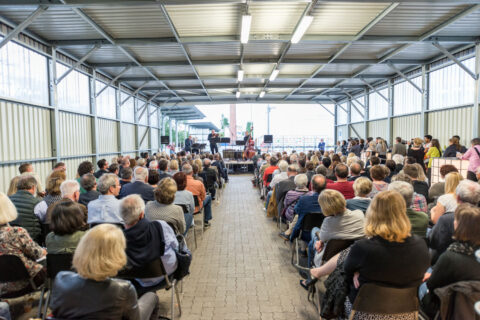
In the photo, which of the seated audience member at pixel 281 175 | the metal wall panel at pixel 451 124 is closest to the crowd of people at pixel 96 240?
the seated audience member at pixel 281 175

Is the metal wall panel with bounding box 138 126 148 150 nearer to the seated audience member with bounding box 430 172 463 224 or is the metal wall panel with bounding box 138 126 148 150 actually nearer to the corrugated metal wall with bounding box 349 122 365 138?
the corrugated metal wall with bounding box 349 122 365 138

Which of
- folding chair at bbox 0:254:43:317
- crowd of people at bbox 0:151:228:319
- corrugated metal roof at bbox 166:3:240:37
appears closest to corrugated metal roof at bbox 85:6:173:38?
corrugated metal roof at bbox 166:3:240:37

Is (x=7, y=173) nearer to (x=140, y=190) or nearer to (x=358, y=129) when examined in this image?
(x=140, y=190)

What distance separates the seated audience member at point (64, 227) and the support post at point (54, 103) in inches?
275

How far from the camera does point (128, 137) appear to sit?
15562mm

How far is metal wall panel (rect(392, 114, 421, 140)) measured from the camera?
42.3 ft

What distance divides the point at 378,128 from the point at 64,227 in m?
16.2

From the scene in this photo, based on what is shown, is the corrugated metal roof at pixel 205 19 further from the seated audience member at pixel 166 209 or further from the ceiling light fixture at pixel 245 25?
the seated audience member at pixel 166 209

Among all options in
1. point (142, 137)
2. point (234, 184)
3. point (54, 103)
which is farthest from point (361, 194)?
point (142, 137)

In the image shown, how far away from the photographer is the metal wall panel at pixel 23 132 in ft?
22.6

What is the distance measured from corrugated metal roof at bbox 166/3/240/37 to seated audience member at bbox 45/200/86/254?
5088 mm

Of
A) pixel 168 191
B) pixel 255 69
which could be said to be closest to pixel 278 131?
pixel 255 69

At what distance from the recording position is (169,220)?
Answer: 12.0 feet

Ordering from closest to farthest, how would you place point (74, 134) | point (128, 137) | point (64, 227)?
1. point (64, 227)
2. point (74, 134)
3. point (128, 137)
